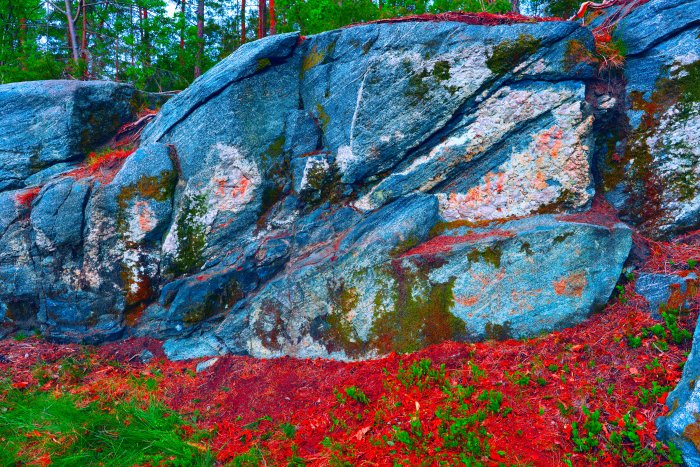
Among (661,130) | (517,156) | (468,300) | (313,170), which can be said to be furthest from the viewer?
(313,170)

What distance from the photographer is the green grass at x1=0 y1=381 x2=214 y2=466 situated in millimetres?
4617

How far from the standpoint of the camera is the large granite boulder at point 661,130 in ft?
19.3

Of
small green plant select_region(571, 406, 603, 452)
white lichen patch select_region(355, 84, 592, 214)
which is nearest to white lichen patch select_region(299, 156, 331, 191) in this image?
white lichen patch select_region(355, 84, 592, 214)

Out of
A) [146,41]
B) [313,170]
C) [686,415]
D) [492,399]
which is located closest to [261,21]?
[146,41]

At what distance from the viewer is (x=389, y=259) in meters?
6.12

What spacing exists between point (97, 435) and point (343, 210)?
174 inches

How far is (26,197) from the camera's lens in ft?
26.8

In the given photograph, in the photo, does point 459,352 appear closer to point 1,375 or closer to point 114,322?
point 114,322

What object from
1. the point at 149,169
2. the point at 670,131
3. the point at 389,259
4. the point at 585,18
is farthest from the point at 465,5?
the point at 149,169

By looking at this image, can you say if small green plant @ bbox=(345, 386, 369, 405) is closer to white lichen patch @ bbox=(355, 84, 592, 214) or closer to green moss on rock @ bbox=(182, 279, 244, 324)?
green moss on rock @ bbox=(182, 279, 244, 324)

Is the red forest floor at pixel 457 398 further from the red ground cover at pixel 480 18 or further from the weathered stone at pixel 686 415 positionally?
the red ground cover at pixel 480 18

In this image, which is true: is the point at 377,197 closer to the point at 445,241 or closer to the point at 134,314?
the point at 445,241

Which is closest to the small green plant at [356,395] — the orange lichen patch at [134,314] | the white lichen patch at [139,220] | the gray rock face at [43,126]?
the orange lichen patch at [134,314]

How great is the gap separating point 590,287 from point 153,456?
5.45 metres
